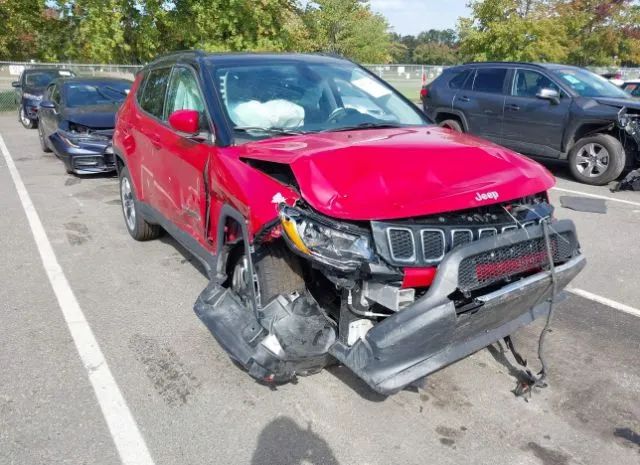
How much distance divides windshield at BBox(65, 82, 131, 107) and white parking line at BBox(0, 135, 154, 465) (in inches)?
210

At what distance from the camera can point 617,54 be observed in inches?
1242

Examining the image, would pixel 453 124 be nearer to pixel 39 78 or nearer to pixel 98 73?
pixel 39 78

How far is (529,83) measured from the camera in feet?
32.1

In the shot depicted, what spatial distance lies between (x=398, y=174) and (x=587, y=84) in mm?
8151

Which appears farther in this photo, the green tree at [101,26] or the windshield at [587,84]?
the green tree at [101,26]

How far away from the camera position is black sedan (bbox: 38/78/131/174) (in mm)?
9312

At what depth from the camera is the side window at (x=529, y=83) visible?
9.59 m

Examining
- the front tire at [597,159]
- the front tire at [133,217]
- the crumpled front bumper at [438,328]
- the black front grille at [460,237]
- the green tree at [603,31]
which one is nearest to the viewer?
the crumpled front bumper at [438,328]

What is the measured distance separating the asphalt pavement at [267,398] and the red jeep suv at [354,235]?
0.37m

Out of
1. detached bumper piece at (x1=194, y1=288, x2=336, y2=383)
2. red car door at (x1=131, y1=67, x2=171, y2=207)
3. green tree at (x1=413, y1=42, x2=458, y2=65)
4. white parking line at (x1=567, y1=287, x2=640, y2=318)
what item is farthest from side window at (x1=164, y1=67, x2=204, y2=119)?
green tree at (x1=413, y1=42, x2=458, y2=65)

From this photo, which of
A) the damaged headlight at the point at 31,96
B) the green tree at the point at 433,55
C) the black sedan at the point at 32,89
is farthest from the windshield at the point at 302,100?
the green tree at the point at 433,55

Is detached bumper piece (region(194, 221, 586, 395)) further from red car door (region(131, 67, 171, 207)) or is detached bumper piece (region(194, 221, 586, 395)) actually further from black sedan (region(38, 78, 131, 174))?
black sedan (region(38, 78, 131, 174))

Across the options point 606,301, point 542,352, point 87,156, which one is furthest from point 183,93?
point 87,156

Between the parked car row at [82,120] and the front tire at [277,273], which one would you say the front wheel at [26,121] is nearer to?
the parked car row at [82,120]
